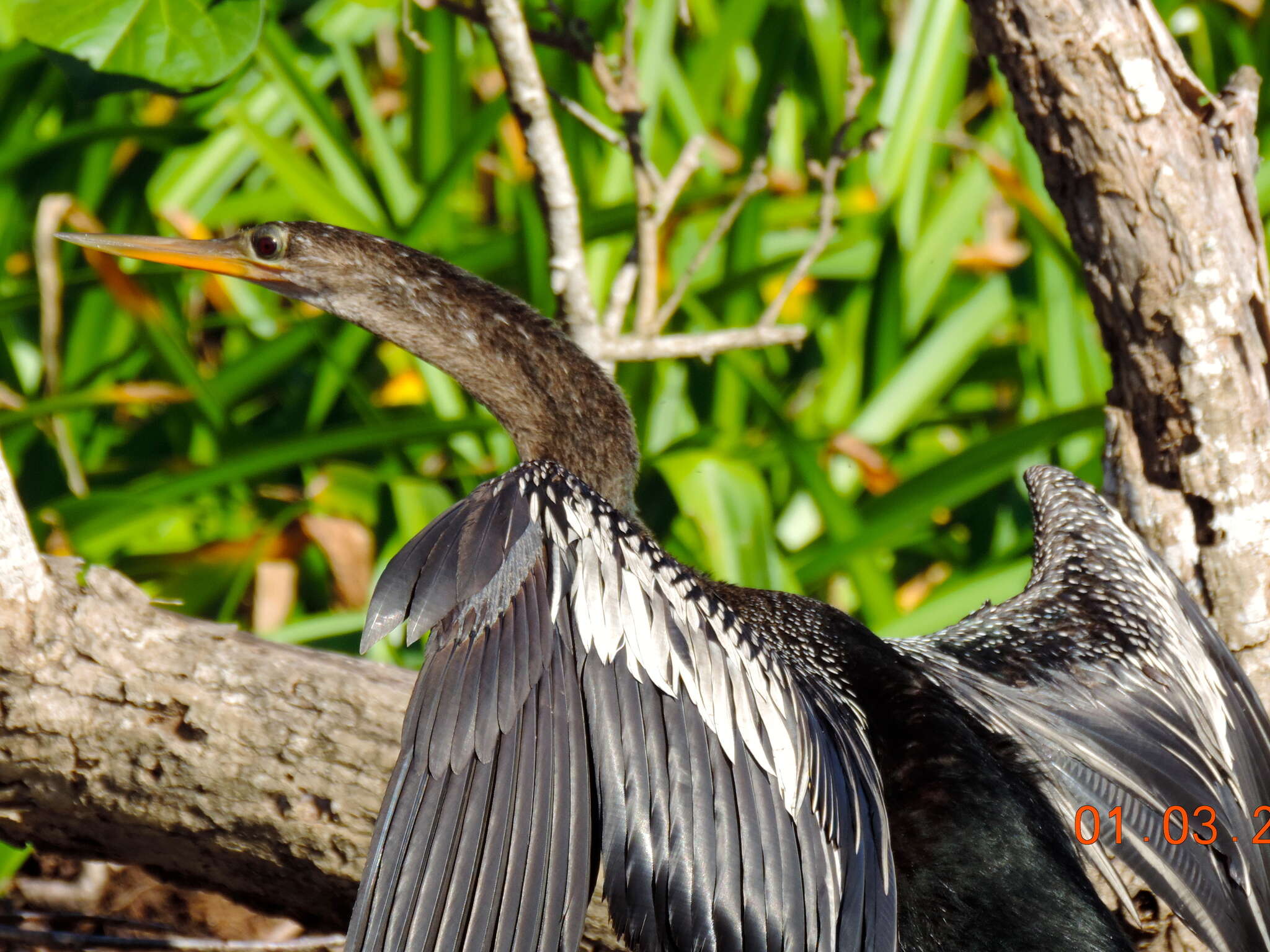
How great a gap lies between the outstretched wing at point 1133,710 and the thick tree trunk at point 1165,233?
0.16 meters

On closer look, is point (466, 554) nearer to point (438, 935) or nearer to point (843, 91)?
point (438, 935)

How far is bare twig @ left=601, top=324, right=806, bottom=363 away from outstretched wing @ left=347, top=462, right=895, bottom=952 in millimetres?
778

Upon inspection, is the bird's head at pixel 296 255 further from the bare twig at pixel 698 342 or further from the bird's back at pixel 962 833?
the bird's back at pixel 962 833

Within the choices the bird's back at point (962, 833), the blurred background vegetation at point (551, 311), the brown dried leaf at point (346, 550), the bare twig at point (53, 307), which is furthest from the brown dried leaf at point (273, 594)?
the bird's back at point (962, 833)

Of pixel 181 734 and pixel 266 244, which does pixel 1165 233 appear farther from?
pixel 181 734

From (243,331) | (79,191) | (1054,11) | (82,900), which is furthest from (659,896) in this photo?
(79,191)

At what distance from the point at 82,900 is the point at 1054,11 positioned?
245 centimetres

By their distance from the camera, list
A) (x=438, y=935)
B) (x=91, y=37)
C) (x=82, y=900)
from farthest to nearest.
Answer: (x=82, y=900) < (x=91, y=37) < (x=438, y=935)

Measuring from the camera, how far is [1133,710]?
1991 mm

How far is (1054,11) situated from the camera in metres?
1.97

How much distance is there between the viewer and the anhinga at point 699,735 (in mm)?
1438
